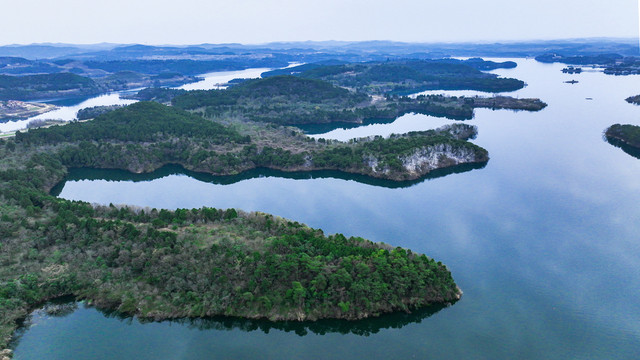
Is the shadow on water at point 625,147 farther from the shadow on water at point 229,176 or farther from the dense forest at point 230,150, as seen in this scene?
the shadow on water at point 229,176

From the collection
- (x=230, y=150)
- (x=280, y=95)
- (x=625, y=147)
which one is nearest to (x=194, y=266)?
(x=230, y=150)

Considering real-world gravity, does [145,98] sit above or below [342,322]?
above

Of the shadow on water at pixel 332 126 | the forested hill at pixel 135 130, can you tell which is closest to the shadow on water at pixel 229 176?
the forested hill at pixel 135 130

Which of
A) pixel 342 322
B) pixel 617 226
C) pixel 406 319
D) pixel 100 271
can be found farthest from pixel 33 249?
pixel 617 226

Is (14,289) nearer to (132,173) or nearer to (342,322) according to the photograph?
(342,322)

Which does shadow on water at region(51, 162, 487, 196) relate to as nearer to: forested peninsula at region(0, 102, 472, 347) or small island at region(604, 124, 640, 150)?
forested peninsula at region(0, 102, 472, 347)

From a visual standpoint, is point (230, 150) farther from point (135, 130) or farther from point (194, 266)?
point (194, 266)
